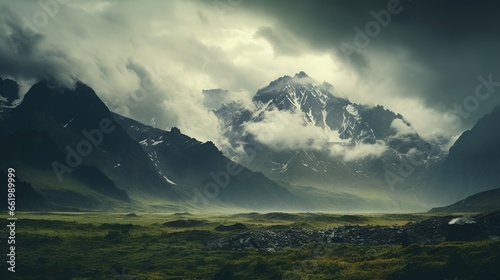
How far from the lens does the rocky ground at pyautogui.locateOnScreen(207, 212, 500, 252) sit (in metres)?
91.4

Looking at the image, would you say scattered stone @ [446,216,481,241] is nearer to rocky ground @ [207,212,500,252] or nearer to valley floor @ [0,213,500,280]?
rocky ground @ [207,212,500,252]

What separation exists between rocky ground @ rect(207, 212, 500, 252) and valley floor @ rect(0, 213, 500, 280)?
0.27 metres

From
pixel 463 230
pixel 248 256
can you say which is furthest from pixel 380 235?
pixel 248 256

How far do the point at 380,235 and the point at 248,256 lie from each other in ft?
109

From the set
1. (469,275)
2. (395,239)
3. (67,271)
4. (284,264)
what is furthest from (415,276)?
(67,271)

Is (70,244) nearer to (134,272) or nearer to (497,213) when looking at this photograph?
(134,272)

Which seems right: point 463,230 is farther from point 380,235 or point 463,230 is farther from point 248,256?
point 248,256

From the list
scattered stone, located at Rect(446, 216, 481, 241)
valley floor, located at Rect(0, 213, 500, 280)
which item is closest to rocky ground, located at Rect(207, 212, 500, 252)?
scattered stone, located at Rect(446, 216, 481, 241)

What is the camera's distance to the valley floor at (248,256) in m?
70.6

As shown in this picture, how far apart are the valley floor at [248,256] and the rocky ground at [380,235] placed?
27 centimetres

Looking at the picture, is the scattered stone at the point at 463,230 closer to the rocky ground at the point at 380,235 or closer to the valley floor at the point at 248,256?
the rocky ground at the point at 380,235

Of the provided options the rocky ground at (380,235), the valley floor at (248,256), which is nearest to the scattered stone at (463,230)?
the rocky ground at (380,235)

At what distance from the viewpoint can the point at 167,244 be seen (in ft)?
406

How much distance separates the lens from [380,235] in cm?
10638
